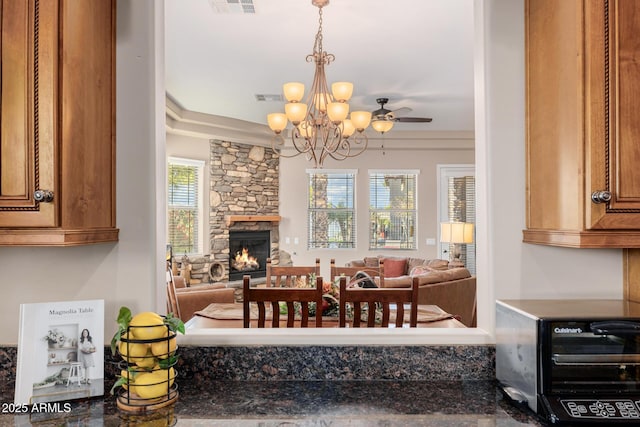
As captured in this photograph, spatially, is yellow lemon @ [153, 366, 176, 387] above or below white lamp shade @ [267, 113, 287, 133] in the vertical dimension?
below

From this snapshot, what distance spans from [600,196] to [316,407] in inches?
37.3

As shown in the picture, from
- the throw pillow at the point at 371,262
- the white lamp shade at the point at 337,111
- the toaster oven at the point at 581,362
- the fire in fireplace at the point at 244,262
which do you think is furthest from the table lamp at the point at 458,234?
the toaster oven at the point at 581,362

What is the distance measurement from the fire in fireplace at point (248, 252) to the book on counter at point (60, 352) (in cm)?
578

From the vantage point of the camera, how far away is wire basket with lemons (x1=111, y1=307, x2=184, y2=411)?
1.16m

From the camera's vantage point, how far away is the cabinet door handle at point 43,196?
1065 millimetres

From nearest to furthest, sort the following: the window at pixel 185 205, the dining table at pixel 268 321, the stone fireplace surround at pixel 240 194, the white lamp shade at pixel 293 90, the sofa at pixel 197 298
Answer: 1. the dining table at pixel 268 321
2. the white lamp shade at pixel 293 90
3. the sofa at pixel 197 298
4. the window at pixel 185 205
5. the stone fireplace surround at pixel 240 194

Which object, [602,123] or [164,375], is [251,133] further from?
[602,123]

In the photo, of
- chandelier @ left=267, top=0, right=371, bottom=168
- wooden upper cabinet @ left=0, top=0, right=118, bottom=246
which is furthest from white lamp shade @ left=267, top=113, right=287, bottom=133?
wooden upper cabinet @ left=0, top=0, right=118, bottom=246

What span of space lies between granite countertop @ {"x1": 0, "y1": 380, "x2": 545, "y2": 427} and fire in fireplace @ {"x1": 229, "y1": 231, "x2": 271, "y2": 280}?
5775mm

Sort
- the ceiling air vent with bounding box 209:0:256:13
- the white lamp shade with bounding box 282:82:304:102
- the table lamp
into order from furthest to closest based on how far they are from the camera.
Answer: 1. the table lamp
2. the white lamp shade with bounding box 282:82:304:102
3. the ceiling air vent with bounding box 209:0:256:13

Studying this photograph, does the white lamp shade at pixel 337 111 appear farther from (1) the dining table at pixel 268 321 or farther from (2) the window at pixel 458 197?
(2) the window at pixel 458 197

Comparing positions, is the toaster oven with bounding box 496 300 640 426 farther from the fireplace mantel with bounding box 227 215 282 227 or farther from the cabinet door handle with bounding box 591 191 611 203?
the fireplace mantel with bounding box 227 215 282 227

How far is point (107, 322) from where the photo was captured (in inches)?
55.1

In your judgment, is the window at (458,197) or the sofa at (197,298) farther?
the window at (458,197)
